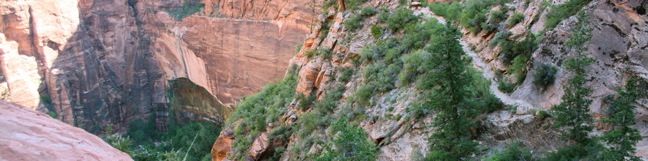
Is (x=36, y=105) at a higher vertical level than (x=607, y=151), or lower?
lower

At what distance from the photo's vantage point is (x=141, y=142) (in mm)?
49250

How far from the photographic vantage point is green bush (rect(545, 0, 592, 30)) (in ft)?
42.7

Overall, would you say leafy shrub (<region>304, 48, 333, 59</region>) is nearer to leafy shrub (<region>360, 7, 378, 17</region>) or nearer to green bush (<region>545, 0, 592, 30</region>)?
leafy shrub (<region>360, 7, 378, 17</region>)

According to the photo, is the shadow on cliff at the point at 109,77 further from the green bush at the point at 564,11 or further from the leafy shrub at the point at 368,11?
the green bush at the point at 564,11

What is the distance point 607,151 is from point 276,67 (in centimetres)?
3103

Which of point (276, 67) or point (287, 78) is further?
point (276, 67)

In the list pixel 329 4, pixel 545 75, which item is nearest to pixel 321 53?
pixel 329 4

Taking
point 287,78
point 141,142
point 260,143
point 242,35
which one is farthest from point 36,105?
point 260,143

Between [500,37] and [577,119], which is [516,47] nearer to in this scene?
[500,37]

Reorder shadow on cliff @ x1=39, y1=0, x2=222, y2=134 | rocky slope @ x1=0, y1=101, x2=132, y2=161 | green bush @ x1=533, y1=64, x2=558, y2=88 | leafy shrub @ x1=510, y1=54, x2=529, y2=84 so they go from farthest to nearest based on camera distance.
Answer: shadow on cliff @ x1=39, y1=0, x2=222, y2=134
leafy shrub @ x1=510, y1=54, x2=529, y2=84
green bush @ x1=533, y1=64, x2=558, y2=88
rocky slope @ x1=0, y1=101, x2=132, y2=161

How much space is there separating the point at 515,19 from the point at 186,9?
116ft

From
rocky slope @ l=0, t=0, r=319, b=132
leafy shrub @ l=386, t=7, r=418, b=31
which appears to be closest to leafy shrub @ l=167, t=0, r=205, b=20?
rocky slope @ l=0, t=0, r=319, b=132

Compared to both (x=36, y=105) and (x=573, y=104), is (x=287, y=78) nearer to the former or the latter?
(x=573, y=104)

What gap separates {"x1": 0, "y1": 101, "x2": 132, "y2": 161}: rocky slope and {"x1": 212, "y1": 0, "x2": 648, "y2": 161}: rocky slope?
5792 millimetres
